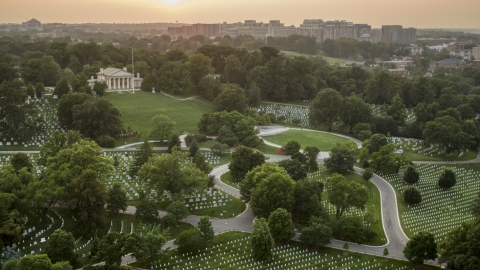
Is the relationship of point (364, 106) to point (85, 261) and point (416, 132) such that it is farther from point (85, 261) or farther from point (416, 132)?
point (85, 261)

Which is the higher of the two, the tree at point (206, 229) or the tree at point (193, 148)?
the tree at point (193, 148)

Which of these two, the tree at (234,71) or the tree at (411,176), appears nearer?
the tree at (411,176)

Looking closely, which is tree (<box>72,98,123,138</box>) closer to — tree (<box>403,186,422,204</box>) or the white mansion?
the white mansion

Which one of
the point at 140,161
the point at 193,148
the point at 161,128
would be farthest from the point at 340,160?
the point at 161,128

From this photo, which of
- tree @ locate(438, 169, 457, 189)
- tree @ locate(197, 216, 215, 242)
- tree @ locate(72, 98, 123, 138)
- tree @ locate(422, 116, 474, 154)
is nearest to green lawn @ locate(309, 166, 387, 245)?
tree @ locate(438, 169, 457, 189)

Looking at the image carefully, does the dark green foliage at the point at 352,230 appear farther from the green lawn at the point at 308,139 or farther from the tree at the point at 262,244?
the green lawn at the point at 308,139

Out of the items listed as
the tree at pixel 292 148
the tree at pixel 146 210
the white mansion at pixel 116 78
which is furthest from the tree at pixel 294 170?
the white mansion at pixel 116 78

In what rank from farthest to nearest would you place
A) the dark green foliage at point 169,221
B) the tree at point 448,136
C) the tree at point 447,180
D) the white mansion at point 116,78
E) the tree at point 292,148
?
the white mansion at point 116,78 < the tree at point 448,136 < the tree at point 292,148 < the tree at point 447,180 < the dark green foliage at point 169,221
